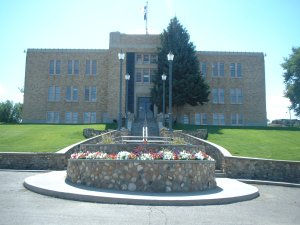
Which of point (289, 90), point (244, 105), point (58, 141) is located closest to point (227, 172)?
point (58, 141)

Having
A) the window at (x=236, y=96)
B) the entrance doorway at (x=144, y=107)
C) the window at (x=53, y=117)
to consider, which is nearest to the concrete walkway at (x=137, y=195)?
the entrance doorway at (x=144, y=107)

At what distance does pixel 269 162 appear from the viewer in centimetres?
1414

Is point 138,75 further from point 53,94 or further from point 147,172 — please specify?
point 147,172

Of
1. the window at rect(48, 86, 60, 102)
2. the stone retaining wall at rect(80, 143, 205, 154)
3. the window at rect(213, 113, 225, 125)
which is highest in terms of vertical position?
the window at rect(48, 86, 60, 102)

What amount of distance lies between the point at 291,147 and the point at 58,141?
49.3 ft

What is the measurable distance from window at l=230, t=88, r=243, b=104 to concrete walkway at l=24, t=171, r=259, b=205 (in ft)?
115

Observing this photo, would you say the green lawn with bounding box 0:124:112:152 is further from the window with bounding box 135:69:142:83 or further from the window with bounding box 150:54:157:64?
the window with bounding box 150:54:157:64

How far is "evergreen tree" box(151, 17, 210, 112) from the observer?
37.4 meters

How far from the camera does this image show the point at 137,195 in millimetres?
9383

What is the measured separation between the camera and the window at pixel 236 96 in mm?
44906

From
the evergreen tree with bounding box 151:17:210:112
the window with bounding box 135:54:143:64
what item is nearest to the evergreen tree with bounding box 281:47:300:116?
the evergreen tree with bounding box 151:17:210:112

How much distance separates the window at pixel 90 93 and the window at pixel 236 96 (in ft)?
61.0

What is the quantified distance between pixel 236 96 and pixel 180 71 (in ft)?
37.2

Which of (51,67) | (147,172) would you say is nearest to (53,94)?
(51,67)
